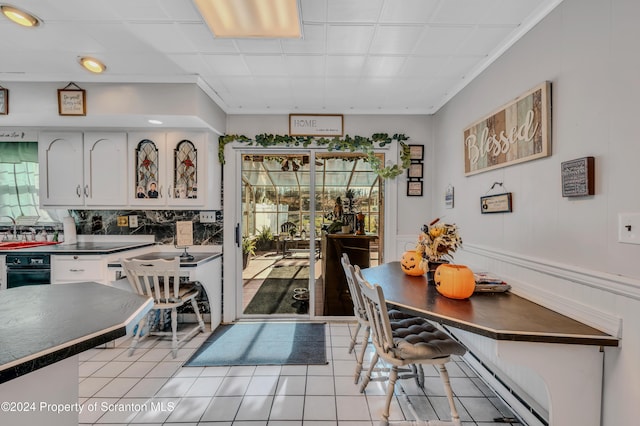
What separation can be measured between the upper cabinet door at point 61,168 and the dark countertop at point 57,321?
202 cm

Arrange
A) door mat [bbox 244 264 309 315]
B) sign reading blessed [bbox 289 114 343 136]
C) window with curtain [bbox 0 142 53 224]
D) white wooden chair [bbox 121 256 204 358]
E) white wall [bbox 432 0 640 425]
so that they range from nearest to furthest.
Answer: white wall [bbox 432 0 640 425] < white wooden chair [bbox 121 256 204 358] < window with curtain [bbox 0 142 53 224] < sign reading blessed [bbox 289 114 343 136] < door mat [bbox 244 264 309 315]

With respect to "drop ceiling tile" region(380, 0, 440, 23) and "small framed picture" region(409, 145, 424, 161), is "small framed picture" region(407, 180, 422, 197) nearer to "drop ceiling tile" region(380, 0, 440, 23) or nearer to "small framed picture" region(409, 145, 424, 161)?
"small framed picture" region(409, 145, 424, 161)

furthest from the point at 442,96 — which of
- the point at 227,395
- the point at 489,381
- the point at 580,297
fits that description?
the point at 227,395

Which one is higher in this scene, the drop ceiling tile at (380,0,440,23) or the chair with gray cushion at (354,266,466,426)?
the drop ceiling tile at (380,0,440,23)

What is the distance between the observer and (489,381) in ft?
6.94

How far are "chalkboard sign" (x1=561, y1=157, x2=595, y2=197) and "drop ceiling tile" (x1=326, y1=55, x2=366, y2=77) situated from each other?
4.93ft

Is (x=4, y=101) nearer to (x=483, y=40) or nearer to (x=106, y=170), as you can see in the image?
(x=106, y=170)

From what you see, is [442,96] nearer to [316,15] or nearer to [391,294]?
[316,15]

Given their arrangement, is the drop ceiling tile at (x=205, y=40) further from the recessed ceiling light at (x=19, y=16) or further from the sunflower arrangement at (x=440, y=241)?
the sunflower arrangement at (x=440, y=241)

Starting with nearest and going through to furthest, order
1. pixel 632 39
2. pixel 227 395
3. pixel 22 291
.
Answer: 1. pixel 632 39
2. pixel 22 291
3. pixel 227 395

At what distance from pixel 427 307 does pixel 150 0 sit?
7.27ft

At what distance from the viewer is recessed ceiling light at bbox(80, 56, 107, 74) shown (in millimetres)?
2215

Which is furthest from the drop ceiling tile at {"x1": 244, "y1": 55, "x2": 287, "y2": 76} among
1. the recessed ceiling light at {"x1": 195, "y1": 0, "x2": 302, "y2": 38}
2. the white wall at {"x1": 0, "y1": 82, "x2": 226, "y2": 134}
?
the white wall at {"x1": 0, "y1": 82, "x2": 226, "y2": 134}

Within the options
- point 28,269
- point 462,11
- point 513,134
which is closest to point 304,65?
point 462,11
